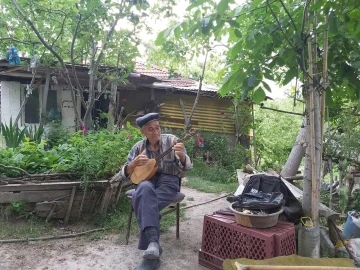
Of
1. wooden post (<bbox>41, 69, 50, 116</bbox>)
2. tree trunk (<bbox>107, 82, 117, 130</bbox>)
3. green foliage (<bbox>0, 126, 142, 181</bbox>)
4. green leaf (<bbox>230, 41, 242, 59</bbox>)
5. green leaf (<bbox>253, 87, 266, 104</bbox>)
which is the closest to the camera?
green leaf (<bbox>230, 41, 242, 59</bbox>)

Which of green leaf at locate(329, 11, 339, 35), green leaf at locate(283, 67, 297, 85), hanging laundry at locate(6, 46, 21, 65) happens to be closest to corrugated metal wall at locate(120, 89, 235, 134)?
hanging laundry at locate(6, 46, 21, 65)

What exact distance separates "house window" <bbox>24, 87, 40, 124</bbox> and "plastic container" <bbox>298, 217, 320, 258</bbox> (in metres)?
8.06

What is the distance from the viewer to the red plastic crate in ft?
8.28

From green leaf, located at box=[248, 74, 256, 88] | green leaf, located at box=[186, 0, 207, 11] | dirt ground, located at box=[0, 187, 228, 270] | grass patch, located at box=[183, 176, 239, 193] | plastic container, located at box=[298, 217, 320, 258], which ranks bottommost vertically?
dirt ground, located at box=[0, 187, 228, 270]

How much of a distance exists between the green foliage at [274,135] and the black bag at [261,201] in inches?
271

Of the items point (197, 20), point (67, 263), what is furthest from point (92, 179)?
point (197, 20)

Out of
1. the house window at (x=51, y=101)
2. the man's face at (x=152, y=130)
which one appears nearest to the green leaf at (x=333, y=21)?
the man's face at (x=152, y=130)

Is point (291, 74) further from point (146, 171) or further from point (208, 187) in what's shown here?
point (208, 187)

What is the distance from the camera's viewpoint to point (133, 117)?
32.3 feet

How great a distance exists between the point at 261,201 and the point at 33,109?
7.93m

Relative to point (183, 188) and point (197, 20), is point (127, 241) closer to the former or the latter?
point (197, 20)

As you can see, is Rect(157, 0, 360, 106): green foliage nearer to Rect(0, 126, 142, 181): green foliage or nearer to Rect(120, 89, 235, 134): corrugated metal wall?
Rect(0, 126, 142, 181): green foliage

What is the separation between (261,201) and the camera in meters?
2.77

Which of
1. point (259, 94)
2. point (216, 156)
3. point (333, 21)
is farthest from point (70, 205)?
point (216, 156)
